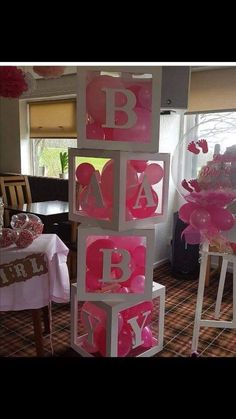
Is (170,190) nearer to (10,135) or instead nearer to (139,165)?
(139,165)

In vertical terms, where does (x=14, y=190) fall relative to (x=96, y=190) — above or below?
below

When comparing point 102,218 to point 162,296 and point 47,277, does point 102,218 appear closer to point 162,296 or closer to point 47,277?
point 47,277

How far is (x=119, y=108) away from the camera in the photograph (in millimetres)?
1172

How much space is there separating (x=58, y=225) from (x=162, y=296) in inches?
48.1

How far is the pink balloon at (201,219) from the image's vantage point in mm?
1534

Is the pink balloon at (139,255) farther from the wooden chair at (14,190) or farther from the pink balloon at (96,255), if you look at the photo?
the wooden chair at (14,190)

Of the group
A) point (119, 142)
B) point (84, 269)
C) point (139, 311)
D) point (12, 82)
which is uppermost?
point (12, 82)

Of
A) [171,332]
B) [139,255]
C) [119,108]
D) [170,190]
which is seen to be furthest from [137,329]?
[170,190]

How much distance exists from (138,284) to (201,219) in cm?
41

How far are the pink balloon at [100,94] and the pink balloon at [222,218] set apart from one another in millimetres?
666

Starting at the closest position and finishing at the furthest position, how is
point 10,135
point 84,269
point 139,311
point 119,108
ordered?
point 119,108, point 84,269, point 139,311, point 10,135

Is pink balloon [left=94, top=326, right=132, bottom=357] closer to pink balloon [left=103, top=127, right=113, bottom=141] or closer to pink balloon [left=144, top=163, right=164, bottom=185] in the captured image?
pink balloon [left=144, top=163, right=164, bottom=185]

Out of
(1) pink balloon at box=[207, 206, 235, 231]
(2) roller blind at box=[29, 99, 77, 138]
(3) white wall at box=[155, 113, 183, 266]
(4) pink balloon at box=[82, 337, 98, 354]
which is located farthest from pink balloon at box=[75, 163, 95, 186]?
(2) roller blind at box=[29, 99, 77, 138]

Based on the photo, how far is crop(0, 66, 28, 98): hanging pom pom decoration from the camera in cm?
122
